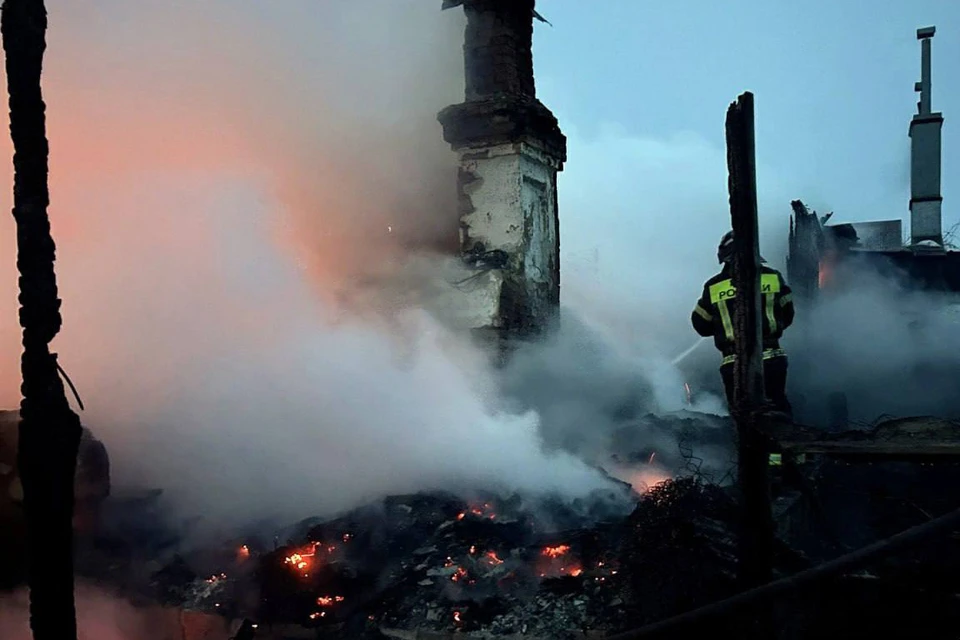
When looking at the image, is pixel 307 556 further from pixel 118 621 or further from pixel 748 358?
pixel 748 358

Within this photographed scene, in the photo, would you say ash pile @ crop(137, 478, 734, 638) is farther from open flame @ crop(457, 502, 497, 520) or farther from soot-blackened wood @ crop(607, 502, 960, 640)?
soot-blackened wood @ crop(607, 502, 960, 640)

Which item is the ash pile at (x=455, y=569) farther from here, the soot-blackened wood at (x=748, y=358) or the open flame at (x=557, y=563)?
the soot-blackened wood at (x=748, y=358)

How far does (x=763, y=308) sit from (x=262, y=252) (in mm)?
5777

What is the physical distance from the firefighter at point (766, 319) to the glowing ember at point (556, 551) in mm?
2412

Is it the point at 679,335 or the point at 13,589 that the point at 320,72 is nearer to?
the point at 13,589

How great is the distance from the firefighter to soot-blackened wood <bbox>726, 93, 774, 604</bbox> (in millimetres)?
2742

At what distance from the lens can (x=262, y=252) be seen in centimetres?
877

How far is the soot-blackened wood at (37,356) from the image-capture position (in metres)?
2.91

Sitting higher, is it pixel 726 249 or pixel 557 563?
pixel 726 249

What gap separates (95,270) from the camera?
8336 millimetres

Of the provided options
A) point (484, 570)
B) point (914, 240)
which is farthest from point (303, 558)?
point (914, 240)

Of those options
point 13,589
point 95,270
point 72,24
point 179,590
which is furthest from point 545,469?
point 72,24

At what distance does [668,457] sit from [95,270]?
685 cm

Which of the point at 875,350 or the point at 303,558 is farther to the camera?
the point at 875,350
